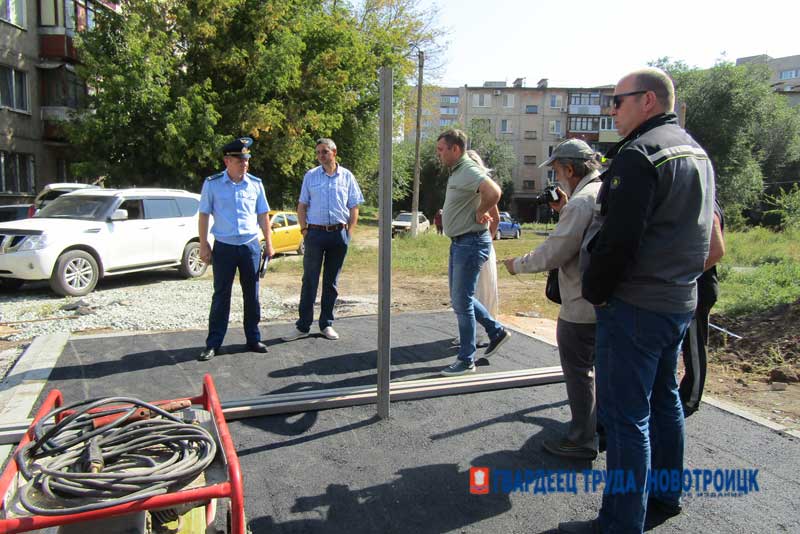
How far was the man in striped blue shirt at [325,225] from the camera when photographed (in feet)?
18.2

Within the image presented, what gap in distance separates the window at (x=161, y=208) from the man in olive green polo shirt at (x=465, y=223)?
7.80m

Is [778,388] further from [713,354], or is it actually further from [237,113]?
[237,113]

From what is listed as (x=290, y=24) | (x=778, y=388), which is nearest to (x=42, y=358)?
(x=778, y=388)

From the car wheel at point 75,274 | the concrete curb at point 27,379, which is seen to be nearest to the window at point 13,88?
the car wheel at point 75,274

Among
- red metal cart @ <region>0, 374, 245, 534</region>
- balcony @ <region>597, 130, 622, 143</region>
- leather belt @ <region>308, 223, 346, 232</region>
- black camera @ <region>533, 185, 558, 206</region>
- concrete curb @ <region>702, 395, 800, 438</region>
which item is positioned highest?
balcony @ <region>597, 130, 622, 143</region>

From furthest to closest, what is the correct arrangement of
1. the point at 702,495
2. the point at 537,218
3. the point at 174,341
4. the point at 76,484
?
the point at 537,218 → the point at 174,341 → the point at 702,495 → the point at 76,484

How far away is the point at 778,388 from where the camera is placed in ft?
15.1

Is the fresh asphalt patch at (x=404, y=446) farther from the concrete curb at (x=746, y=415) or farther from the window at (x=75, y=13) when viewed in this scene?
the window at (x=75, y=13)

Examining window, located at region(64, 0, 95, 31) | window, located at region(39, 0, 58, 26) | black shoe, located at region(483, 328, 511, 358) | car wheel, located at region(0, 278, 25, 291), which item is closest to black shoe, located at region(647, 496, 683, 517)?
black shoe, located at region(483, 328, 511, 358)

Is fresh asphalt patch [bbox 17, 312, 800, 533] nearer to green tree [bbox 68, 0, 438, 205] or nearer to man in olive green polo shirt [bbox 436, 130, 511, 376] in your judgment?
man in olive green polo shirt [bbox 436, 130, 511, 376]

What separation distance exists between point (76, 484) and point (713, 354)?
586 cm

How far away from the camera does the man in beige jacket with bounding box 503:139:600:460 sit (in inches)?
118

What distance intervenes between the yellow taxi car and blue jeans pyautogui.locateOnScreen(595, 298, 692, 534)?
43.7 feet

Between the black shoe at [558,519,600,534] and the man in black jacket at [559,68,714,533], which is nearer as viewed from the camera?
the man in black jacket at [559,68,714,533]
